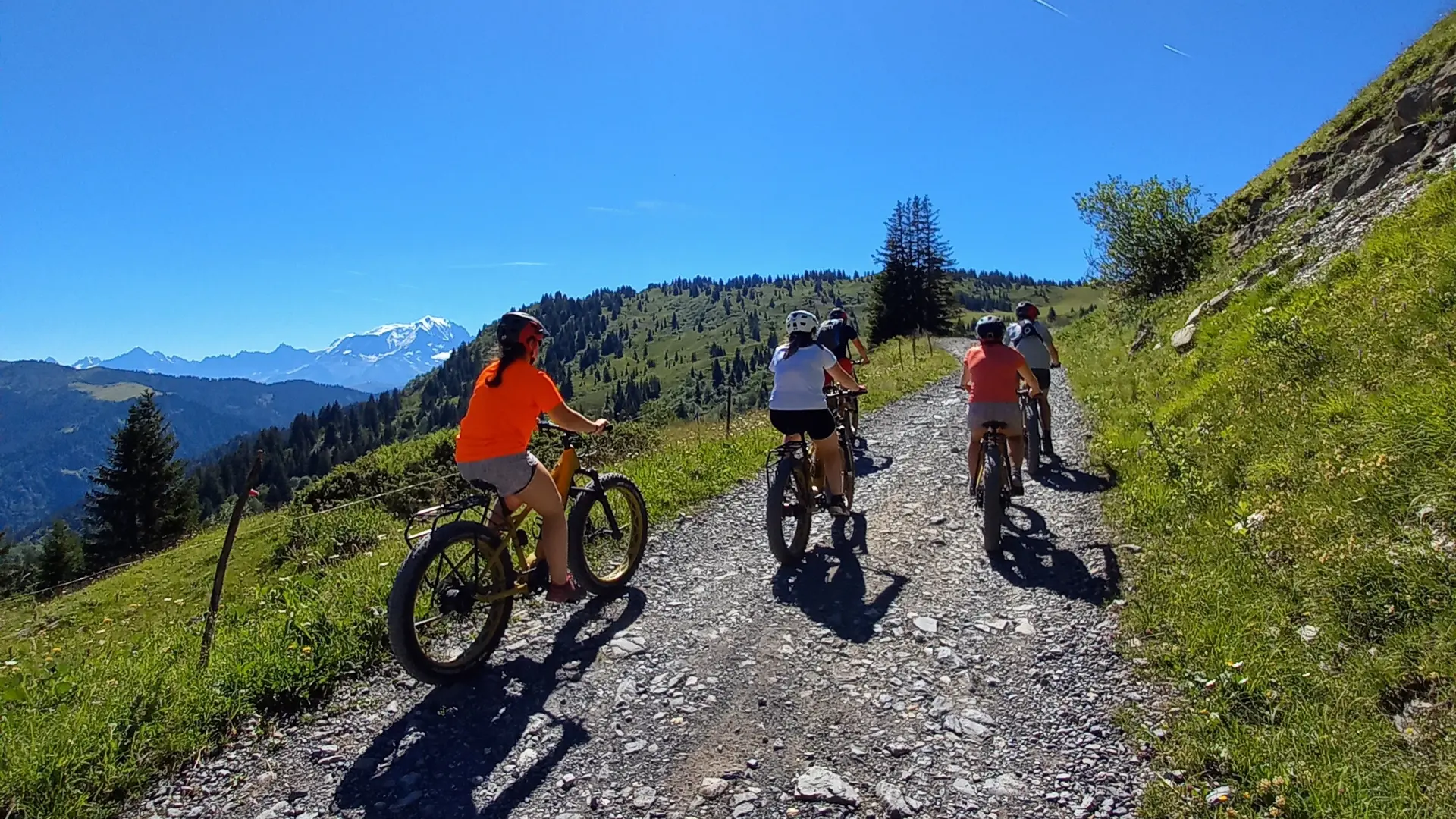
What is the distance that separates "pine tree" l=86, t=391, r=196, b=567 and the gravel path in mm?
65550

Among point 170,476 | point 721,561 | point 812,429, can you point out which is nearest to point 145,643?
point 721,561

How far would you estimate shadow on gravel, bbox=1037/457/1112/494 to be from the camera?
10.4 m

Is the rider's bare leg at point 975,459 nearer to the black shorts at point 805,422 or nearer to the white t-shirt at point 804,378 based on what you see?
the black shorts at point 805,422

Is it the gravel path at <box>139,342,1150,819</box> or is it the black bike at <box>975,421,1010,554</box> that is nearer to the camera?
the gravel path at <box>139,342,1150,819</box>

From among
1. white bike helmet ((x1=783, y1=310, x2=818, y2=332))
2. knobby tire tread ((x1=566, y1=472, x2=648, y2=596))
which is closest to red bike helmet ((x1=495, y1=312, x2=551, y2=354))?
knobby tire tread ((x1=566, y1=472, x2=648, y2=596))

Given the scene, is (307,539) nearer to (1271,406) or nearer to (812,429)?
(812,429)

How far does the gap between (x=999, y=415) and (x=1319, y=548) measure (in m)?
3.60

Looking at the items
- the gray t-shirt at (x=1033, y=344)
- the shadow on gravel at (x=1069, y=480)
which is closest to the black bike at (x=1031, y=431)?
the shadow on gravel at (x=1069, y=480)

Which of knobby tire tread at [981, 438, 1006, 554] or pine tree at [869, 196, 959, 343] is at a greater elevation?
pine tree at [869, 196, 959, 343]

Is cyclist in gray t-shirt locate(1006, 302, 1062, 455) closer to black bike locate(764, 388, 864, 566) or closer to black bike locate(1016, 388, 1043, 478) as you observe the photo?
black bike locate(1016, 388, 1043, 478)

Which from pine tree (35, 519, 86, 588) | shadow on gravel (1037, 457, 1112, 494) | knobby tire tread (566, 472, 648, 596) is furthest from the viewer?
pine tree (35, 519, 86, 588)

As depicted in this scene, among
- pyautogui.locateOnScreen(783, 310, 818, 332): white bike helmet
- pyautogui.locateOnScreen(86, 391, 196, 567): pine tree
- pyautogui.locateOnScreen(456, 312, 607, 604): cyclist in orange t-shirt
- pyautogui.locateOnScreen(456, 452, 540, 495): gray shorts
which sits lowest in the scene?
pyautogui.locateOnScreen(86, 391, 196, 567): pine tree

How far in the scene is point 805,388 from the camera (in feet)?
26.9

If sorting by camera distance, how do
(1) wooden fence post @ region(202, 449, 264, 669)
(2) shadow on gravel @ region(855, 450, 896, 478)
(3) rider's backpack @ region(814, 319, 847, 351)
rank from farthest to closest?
(3) rider's backpack @ region(814, 319, 847, 351), (2) shadow on gravel @ region(855, 450, 896, 478), (1) wooden fence post @ region(202, 449, 264, 669)
